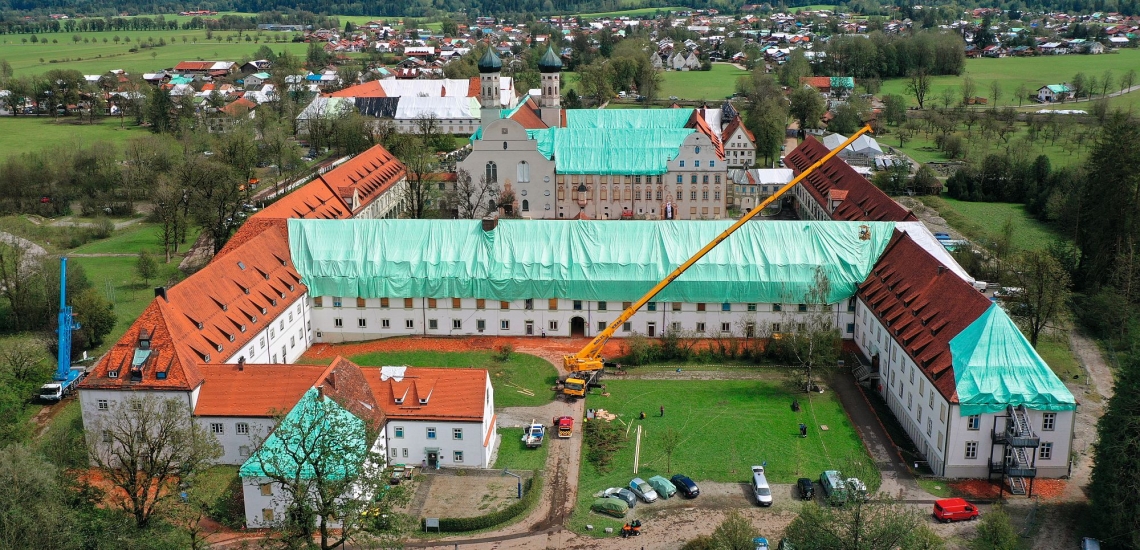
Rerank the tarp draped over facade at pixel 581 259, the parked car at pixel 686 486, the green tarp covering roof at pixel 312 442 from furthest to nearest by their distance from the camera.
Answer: the tarp draped over facade at pixel 581 259, the parked car at pixel 686 486, the green tarp covering roof at pixel 312 442

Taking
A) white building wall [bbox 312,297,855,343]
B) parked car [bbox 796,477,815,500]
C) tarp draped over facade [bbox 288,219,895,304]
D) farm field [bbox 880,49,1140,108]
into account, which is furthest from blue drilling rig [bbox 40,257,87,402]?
farm field [bbox 880,49,1140,108]

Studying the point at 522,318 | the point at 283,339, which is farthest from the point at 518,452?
the point at 283,339

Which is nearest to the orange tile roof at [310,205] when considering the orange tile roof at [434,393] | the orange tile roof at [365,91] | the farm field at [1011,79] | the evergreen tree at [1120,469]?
the orange tile roof at [434,393]

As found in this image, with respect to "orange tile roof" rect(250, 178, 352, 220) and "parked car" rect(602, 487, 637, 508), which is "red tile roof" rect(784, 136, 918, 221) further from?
"orange tile roof" rect(250, 178, 352, 220)

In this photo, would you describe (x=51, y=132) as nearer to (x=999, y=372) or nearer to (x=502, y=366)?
(x=502, y=366)

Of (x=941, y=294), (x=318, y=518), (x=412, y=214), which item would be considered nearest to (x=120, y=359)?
(x=318, y=518)

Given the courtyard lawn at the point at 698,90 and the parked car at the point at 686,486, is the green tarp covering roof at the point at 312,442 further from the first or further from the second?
the courtyard lawn at the point at 698,90
